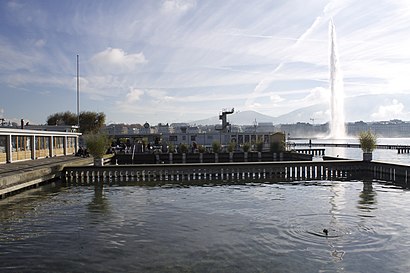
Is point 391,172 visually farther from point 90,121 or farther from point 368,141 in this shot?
point 90,121

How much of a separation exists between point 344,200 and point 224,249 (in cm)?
963

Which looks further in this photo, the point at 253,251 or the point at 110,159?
the point at 110,159

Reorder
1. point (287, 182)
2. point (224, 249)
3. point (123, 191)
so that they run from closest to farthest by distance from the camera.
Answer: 1. point (224, 249)
2. point (123, 191)
3. point (287, 182)

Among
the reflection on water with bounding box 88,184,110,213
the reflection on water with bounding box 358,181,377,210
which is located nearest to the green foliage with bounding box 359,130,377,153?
the reflection on water with bounding box 358,181,377,210

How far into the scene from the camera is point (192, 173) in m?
29.5

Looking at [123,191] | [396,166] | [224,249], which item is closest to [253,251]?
[224,249]

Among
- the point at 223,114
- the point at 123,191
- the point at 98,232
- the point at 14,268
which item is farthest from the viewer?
the point at 223,114

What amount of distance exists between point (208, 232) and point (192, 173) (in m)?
17.0

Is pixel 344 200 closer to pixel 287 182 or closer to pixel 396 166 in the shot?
pixel 287 182

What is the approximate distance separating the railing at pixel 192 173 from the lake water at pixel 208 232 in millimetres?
8018

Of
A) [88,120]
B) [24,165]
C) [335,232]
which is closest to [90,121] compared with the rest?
[88,120]

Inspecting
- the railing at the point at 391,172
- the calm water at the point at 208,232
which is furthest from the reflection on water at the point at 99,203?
the railing at the point at 391,172

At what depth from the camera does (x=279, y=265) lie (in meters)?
9.41

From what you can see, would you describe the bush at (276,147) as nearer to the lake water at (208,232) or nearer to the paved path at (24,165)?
the paved path at (24,165)
